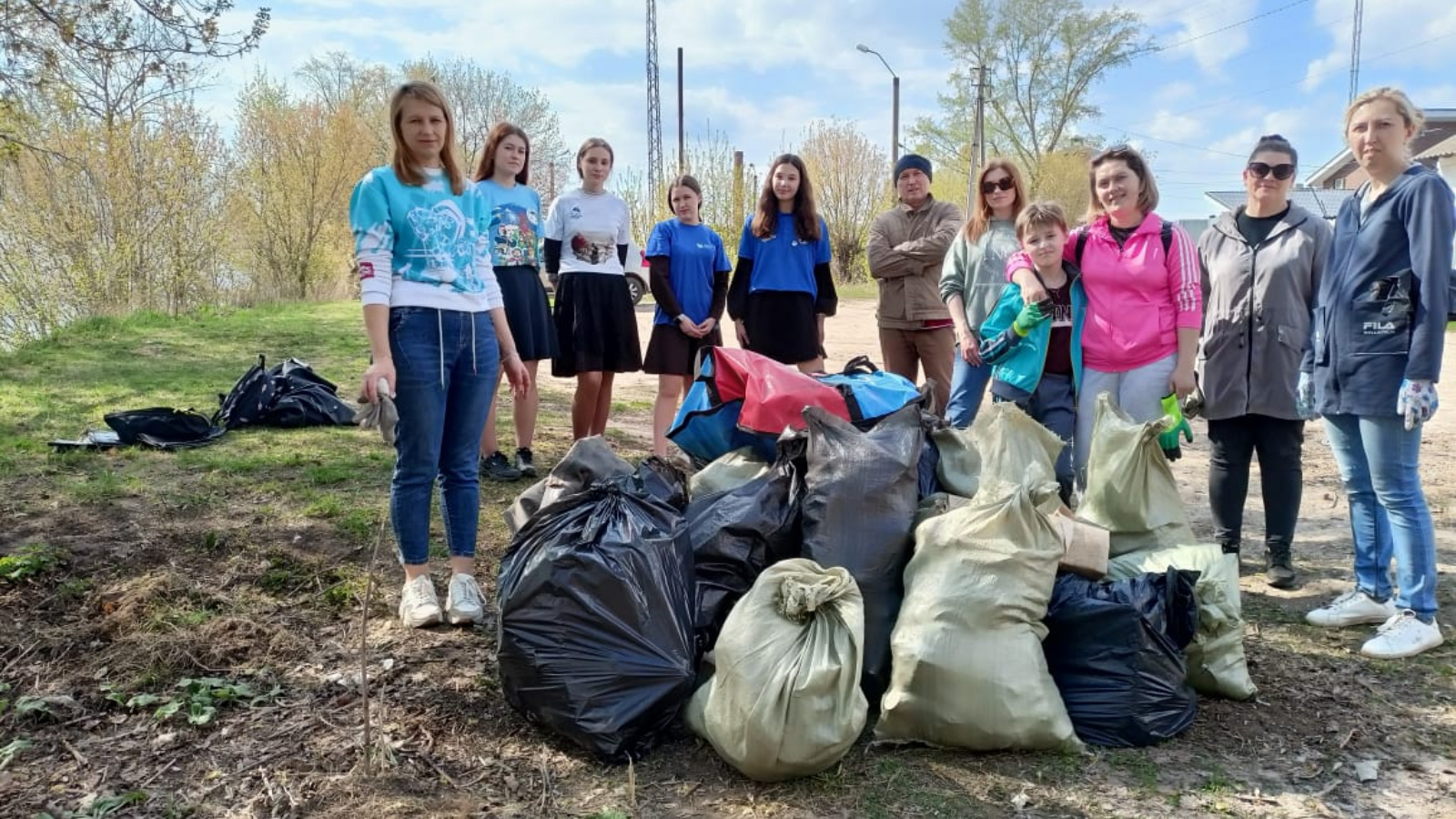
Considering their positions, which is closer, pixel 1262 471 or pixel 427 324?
pixel 427 324

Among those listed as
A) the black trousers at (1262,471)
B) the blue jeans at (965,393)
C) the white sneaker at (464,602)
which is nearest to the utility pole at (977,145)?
the blue jeans at (965,393)

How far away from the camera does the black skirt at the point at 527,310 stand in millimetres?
4523

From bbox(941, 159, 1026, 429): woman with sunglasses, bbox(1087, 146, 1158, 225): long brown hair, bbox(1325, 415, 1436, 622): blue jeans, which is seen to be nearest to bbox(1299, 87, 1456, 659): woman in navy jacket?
bbox(1325, 415, 1436, 622): blue jeans

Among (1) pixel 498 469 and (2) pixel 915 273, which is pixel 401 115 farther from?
(2) pixel 915 273

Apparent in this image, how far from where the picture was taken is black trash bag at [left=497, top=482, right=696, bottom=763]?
90.1 inches

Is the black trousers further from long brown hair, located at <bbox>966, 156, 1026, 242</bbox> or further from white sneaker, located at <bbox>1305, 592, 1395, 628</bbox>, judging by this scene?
long brown hair, located at <bbox>966, 156, 1026, 242</bbox>

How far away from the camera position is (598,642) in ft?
7.61

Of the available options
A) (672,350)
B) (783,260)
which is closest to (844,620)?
(672,350)

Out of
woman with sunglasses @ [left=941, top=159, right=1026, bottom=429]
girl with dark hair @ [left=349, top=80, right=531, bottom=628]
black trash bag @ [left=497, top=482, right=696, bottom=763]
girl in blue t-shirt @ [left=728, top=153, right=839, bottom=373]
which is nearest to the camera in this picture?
black trash bag @ [left=497, top=482, right=696, bottom=763]

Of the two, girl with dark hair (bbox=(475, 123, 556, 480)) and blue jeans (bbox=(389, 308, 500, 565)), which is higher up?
girl with dark hair (bbox=(475, 123, 556, 480))

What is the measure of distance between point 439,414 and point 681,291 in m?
2.10

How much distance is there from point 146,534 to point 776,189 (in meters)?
3.26

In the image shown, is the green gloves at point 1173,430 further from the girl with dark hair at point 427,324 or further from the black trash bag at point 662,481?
the girl with dark hair at point 427,324

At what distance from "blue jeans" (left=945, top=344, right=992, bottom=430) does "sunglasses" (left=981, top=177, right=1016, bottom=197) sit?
0.72 metres
